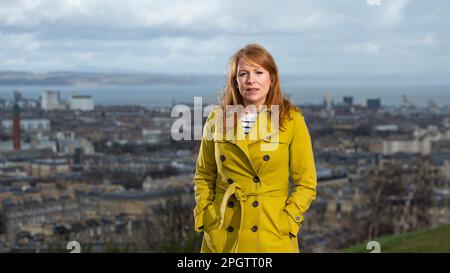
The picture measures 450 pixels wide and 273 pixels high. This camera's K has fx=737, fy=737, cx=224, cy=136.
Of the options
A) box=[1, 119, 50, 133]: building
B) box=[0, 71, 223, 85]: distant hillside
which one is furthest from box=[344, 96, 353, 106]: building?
box=[1, 119, 50, 133]: building

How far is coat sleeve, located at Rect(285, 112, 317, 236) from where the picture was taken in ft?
5.55

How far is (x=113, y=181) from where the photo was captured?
19641 mm

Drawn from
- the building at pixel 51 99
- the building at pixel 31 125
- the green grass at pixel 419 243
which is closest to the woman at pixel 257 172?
the green grass at pixel 419 243

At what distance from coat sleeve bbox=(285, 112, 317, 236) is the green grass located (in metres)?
2.15

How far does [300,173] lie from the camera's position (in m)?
1.71

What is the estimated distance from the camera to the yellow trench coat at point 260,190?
169 cm

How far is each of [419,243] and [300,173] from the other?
2.66 metres

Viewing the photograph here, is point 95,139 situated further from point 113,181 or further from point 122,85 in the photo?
point 122,85

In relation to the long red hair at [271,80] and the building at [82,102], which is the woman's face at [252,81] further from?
the building at [82,102]

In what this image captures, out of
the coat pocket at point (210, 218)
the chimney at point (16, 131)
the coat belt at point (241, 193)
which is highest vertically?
the coat belt at point (241, 193)

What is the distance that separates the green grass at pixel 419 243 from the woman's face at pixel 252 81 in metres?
2.21

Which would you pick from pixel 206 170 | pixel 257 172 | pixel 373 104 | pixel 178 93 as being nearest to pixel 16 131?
pixel 373 104
